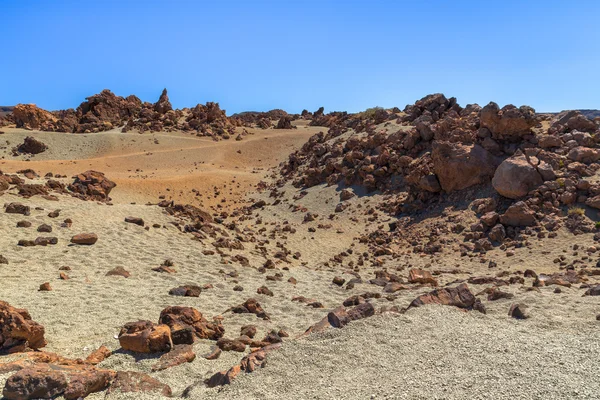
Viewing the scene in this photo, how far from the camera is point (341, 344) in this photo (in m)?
5.90

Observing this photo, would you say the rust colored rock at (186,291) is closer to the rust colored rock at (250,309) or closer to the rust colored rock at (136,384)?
the rust colored rock at (250,309)

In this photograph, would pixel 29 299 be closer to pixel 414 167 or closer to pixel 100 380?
pixel 100 380

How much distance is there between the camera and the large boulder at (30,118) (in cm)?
4278

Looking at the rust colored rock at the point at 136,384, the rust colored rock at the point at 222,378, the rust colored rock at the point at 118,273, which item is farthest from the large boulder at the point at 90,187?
the rust colored rock at the point at 222,378

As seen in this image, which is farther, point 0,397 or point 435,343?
point 435,343

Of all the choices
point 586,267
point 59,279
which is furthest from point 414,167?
point 59,279

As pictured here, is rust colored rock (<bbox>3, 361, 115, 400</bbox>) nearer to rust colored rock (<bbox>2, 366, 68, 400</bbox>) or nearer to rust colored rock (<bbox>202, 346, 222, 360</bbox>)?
rust colored rock (<bbox>2, 366, 68, 400</bbox>)

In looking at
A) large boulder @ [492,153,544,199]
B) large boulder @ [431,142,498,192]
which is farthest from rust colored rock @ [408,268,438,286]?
large boulder @ [431,142,498,192]

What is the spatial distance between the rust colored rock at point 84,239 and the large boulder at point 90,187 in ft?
17.8

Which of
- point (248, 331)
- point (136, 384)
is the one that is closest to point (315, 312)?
point (248, 331)

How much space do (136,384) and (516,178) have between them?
14675 mm

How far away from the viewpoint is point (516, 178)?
16.3 meters

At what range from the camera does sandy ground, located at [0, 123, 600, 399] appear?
4.90m

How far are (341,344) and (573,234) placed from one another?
37.1 feet
